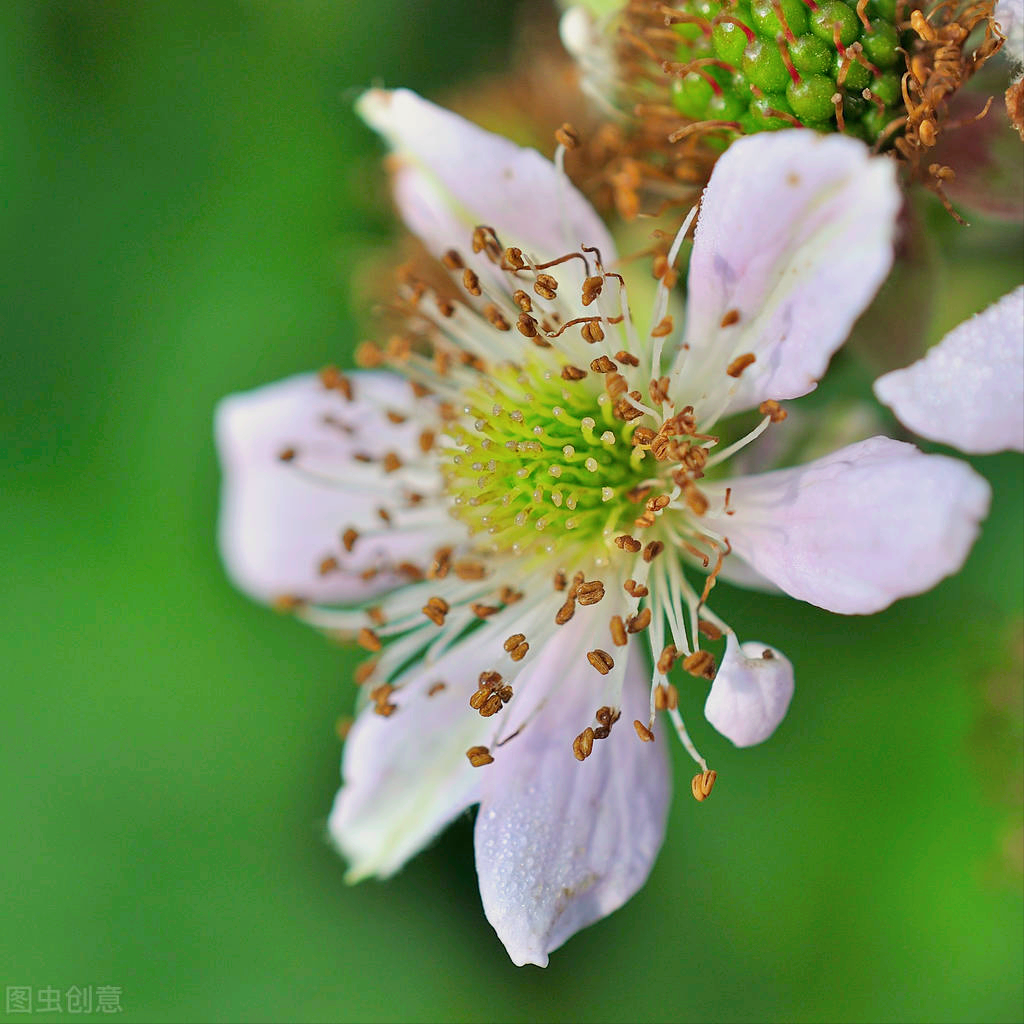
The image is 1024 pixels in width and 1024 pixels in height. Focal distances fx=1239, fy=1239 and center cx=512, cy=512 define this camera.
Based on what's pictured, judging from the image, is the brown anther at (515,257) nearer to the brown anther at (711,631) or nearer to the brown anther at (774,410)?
the brown anther at (774,410)

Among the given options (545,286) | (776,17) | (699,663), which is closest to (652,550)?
(699,663)

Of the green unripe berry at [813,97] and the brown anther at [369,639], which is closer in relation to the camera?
the green unripe berry at [813,97]

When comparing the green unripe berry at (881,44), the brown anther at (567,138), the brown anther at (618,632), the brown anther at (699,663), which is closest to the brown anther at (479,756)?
the brown anther at (618,632)

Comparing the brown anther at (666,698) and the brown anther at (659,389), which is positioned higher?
the brown anther at (659,389)

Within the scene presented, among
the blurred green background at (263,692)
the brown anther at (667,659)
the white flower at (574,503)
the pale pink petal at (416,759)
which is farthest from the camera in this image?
the blurred green background at (263,692)

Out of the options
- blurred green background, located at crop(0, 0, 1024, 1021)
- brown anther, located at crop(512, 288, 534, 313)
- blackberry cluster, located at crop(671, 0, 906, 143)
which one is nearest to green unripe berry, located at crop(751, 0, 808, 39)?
blackberry cluster, located at crop(671, 0, 906, 143)

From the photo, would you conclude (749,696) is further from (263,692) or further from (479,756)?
(263,692)
